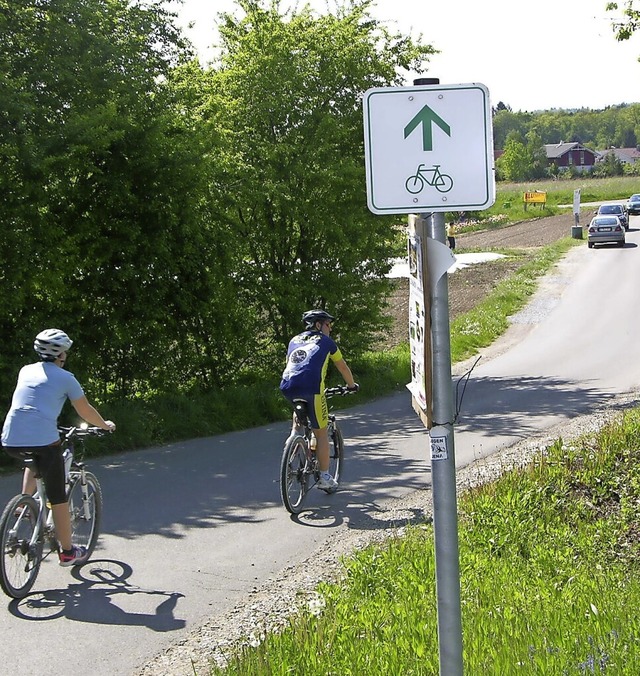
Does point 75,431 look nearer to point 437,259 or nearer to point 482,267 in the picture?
point 437,259

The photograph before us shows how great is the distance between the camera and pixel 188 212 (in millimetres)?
15078

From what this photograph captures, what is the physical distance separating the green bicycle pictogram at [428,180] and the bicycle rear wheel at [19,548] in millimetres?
4326

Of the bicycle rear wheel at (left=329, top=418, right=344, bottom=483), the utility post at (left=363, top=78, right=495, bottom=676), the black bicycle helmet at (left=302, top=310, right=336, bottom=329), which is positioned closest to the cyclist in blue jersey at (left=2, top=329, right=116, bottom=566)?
the black bicycle helmet at (left=302, top=310, right=336, bottom=329)

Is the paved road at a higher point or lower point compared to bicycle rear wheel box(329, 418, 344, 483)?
lower

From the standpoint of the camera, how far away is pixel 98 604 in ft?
23.1

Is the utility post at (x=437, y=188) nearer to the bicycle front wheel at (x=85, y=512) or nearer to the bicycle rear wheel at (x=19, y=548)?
the bicycle rear wheel at (x=19, y=548)

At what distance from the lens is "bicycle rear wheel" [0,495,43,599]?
271 inches

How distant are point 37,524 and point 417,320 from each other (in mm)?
4356

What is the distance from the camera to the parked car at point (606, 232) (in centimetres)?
5141

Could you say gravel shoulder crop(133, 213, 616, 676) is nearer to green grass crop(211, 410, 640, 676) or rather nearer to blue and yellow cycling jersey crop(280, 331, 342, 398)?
green grass crop(211, 410, 640, 676)

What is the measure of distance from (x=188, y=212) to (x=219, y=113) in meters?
3.23

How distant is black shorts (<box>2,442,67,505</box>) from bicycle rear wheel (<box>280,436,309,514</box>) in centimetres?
250

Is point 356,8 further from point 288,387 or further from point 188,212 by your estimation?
point 288,387

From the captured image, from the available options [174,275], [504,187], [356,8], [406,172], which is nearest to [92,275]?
[174,275]
